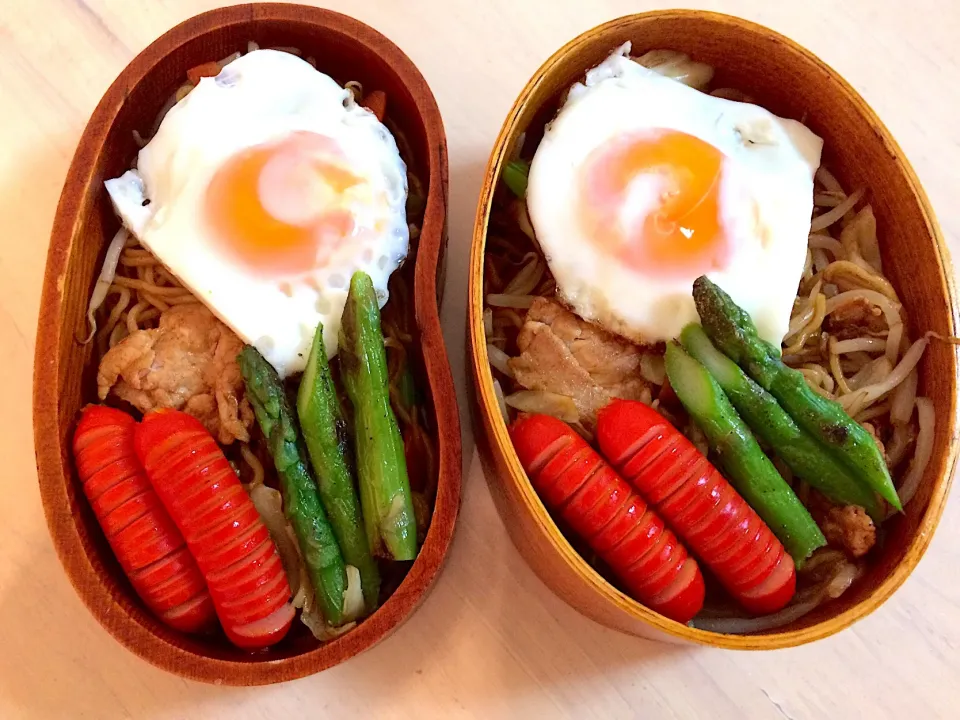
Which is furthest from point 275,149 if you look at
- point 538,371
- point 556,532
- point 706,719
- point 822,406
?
point 706,719

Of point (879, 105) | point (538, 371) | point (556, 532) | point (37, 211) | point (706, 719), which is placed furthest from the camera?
point (879, 105)

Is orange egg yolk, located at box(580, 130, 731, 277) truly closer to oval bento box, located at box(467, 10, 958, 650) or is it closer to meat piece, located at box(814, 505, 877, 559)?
oval bento box, located at box(467, 10, 958, 650)

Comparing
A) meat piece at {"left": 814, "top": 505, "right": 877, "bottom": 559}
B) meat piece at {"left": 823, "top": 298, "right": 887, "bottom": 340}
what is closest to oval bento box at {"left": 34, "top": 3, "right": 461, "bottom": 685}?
meat piece at {"left": 814, "top": 505, "right": 877, "bottom": 559}

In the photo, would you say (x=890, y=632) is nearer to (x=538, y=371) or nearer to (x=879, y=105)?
(x=538, y=371)

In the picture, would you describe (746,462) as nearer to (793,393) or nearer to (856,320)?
(793,393)

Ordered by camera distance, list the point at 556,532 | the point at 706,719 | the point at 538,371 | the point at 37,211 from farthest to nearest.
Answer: the point at 37,211
the point at 706,719
the point at 538,371
the point at 556,532
